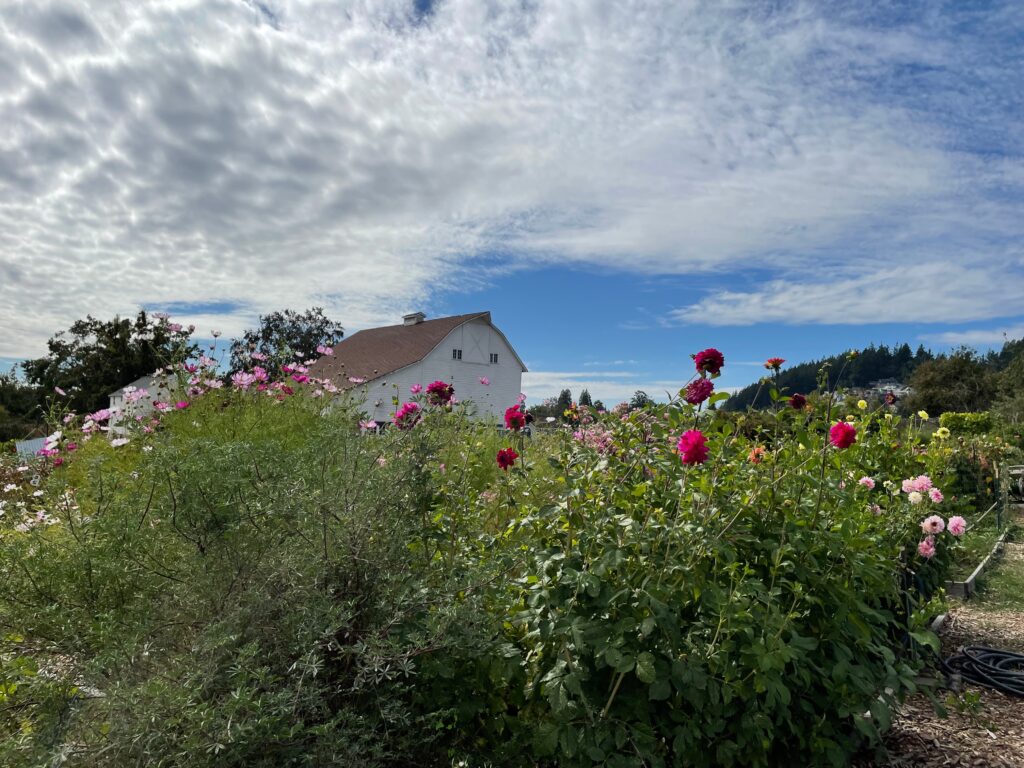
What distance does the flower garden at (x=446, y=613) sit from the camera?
5.88 feet

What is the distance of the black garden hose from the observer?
11.3 ft

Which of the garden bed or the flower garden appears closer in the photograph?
the flower garden

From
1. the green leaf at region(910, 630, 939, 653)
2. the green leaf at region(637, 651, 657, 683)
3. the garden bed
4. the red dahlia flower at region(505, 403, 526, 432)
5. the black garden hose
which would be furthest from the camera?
the garden bed

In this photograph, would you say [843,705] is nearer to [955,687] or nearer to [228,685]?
[955,687]

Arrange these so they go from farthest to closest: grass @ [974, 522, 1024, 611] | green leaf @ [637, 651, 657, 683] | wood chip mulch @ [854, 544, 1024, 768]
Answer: grass @ [974, 522, 1024, 611]
wood chip mulch @ [854, 544, 1024, 768]
green leaf @ [637, 651, 657, 683]

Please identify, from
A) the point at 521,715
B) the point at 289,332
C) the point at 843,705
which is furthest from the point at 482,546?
the point at 289,332

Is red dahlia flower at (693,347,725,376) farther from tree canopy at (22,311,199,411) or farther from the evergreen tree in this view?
tree canopy at (22,311,199,411)

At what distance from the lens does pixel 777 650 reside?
1976 mm

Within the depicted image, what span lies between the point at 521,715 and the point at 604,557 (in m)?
0.66

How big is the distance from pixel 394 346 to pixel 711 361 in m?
30.5

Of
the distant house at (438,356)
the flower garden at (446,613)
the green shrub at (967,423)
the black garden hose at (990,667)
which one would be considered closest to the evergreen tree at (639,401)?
the flower garden at (446,613)

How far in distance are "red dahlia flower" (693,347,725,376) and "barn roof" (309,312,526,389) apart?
86.6 ft

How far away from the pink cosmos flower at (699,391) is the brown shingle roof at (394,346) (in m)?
26.2

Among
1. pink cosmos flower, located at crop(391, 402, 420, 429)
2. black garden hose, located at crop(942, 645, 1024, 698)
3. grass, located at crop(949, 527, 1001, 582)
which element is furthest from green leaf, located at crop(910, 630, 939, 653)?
grass, located at crop(949, 527, 1001, 582)
